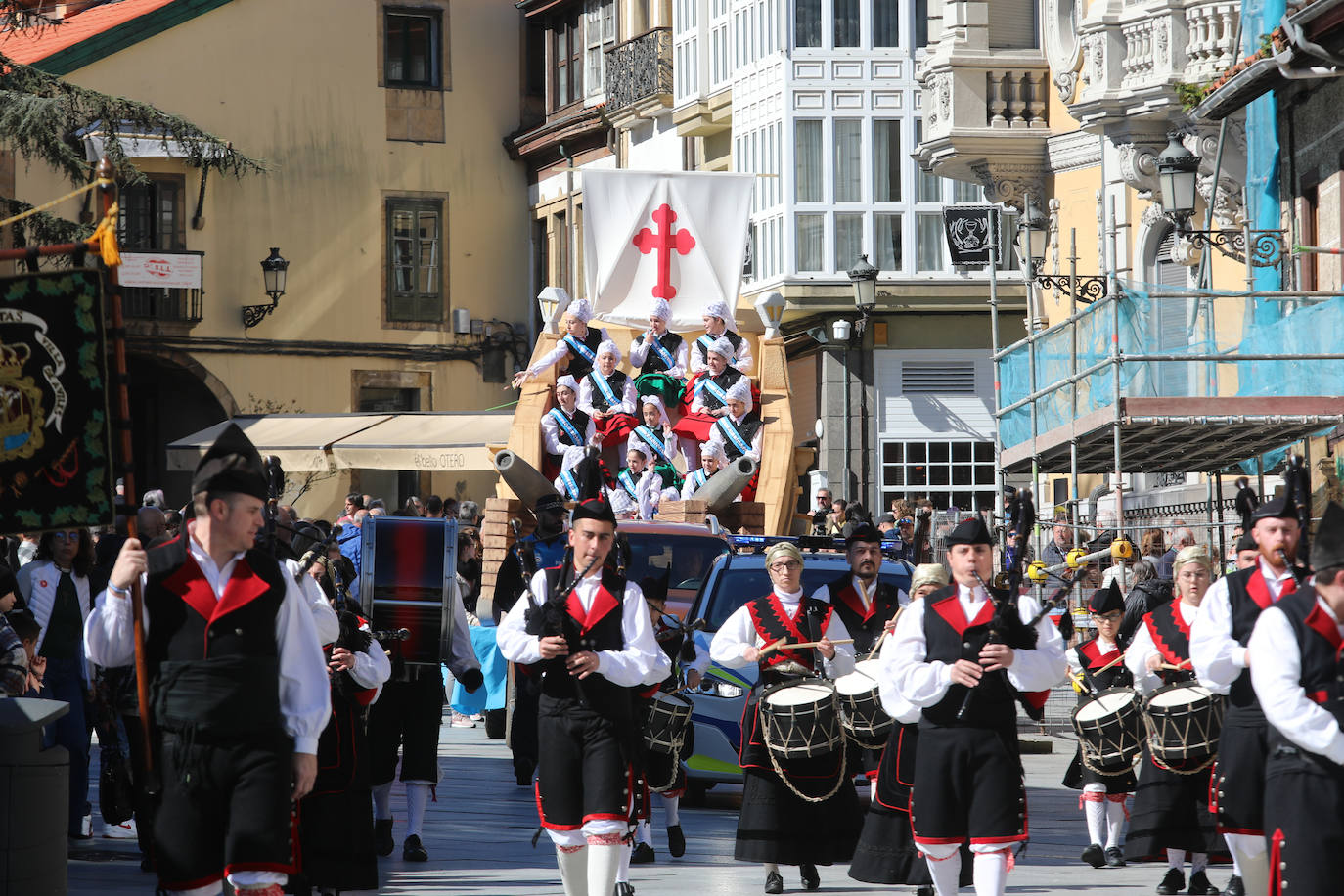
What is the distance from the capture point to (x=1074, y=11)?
28969mm

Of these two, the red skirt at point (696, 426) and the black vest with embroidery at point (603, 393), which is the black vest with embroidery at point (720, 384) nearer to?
the red skirt at point (696, 426)

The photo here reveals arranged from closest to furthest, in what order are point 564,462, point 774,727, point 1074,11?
point 774,727
point 564,462
point 1074,11

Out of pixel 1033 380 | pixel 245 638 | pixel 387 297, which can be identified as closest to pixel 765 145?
pixel 387 297

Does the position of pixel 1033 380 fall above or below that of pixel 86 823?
above

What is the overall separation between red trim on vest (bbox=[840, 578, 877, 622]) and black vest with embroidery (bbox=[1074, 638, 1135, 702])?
3.96ft

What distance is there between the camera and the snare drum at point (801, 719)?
11.7 meters

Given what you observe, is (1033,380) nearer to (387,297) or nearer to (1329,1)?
(1329,1)

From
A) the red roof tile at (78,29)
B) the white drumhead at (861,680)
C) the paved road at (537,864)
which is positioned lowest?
the paved road at (537,864)

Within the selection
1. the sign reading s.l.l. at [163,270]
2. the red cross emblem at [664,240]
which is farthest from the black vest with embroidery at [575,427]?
the sign reading s.l.l. at [163,270]

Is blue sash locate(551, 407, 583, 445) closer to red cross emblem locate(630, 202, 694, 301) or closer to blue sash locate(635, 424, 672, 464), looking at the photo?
blue sash locate(635, 424, 672, 464)

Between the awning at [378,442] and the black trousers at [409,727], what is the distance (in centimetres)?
1909

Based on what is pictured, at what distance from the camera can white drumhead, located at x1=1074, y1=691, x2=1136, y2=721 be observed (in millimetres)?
11992

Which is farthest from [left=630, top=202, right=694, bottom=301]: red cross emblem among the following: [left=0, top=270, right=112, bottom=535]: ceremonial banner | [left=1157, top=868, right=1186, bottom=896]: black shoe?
[left=0, top=270, right=112, bottom=535]: ceremonial banner

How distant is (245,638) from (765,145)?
2786 centimetres
